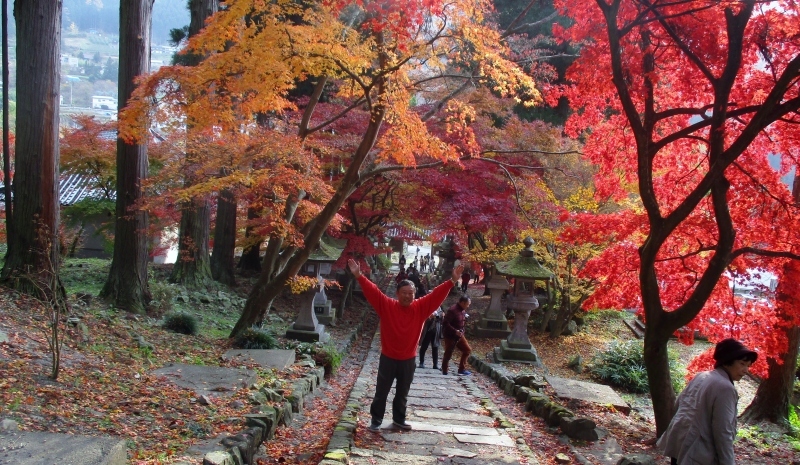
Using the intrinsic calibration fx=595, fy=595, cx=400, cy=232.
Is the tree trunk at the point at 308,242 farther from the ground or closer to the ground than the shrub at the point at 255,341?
farther from the ground

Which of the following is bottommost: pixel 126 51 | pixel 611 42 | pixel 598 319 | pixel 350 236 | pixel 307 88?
pixel 598 319

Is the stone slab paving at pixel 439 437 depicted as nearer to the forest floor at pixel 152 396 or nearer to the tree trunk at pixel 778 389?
the forest floor at pixel 152 396

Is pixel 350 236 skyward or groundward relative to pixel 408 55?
groundward

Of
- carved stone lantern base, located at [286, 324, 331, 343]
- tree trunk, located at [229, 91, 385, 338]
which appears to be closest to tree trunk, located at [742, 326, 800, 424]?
tree trunk, located at [229, 91, 385, 338]

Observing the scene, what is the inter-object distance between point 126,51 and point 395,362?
27.7 feet

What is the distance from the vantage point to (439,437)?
570cm

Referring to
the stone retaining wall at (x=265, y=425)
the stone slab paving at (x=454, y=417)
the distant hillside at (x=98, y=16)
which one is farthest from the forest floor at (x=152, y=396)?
the distant hillside at (x=98, y=16)

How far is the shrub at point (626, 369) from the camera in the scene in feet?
43.9

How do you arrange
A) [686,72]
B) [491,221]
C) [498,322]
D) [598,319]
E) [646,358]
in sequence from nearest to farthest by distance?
1. [646,358]
2. [686,72]
3. [491,221]
4. [498,322]
5. [598,319]

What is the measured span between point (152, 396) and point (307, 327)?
25.5 feet

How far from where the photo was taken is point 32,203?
9.20 metres

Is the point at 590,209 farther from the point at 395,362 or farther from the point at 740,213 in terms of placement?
the point at 395,362

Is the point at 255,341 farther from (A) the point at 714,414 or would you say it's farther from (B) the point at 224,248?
(B) the point at 224,248

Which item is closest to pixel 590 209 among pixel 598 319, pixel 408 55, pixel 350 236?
pixel 350 236
